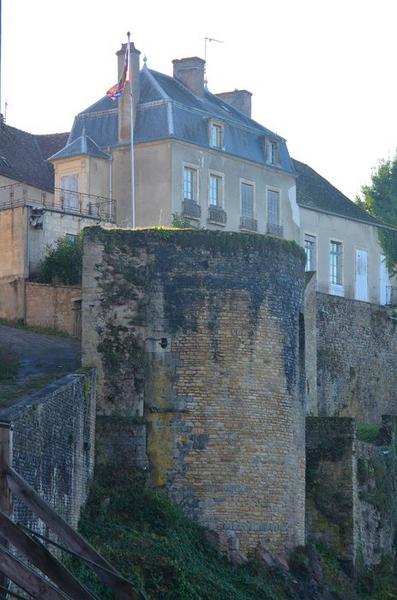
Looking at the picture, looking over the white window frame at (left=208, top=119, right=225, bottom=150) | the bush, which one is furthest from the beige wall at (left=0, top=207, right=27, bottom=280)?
the white window frame at (left=208, top=119, right=225, bottom=150)

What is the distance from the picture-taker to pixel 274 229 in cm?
5634

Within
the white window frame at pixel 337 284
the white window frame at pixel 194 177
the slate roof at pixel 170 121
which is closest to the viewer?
the white window frame at pixel 194 177

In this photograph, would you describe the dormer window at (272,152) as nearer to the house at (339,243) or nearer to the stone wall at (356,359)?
the house at (339,243)

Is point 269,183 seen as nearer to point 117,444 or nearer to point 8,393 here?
point 117,444

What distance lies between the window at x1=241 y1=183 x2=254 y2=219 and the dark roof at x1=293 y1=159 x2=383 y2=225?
12.2 ft

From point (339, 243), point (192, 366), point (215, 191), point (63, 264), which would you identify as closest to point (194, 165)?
point (215, 191)

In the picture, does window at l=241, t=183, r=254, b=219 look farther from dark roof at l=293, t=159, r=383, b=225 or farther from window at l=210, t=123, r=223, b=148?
dark roof at l=293, t=159, r=383, b=225

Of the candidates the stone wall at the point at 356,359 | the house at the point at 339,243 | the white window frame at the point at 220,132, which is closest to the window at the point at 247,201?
the white window frame at the point at 220,132

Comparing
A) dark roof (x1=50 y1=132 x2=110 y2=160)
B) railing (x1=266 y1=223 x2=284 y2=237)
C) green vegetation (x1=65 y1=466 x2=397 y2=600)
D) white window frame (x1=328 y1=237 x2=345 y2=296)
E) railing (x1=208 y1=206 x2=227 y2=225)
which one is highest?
dark roof (x1=50 y1=132 x2=110 y2=160)

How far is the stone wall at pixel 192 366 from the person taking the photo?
121 feet

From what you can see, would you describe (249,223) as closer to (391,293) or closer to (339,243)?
(339,243)

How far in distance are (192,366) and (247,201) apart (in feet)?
61.5

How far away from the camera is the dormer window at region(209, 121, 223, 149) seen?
54.2m

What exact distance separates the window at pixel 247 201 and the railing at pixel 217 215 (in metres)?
1.21
